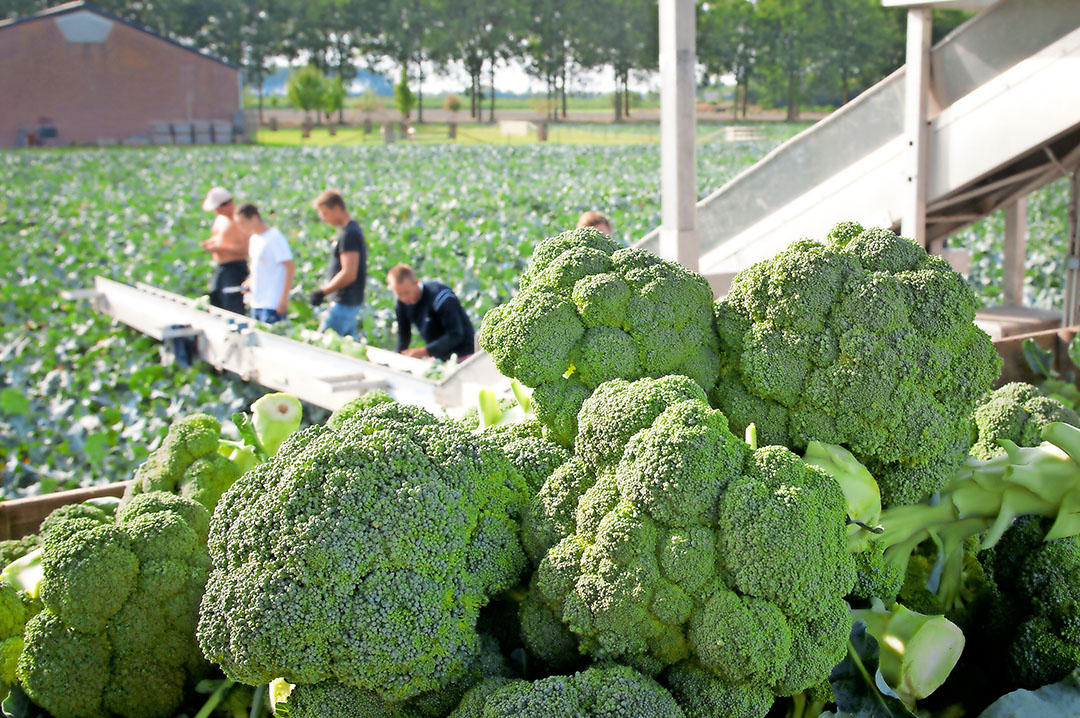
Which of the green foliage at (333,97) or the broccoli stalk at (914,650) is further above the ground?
the green foliage at (333,97)

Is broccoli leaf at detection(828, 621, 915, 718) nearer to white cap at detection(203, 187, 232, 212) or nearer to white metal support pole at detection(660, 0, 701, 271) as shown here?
white metal support pole at detection(660, 0, 701, 271)

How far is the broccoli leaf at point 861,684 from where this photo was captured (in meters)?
1.44

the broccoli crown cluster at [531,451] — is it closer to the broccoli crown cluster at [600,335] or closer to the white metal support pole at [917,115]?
the broccoli crown cluster at [600,335]

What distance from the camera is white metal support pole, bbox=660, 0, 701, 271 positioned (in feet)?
13.1

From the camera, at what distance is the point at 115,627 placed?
1.57m

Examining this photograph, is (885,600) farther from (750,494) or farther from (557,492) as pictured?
(557,492)

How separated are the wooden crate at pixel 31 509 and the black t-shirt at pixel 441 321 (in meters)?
4.22

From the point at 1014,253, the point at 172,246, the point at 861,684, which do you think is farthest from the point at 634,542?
the point at 172,246

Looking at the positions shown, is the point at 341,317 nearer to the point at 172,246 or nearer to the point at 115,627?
the point at 115,627

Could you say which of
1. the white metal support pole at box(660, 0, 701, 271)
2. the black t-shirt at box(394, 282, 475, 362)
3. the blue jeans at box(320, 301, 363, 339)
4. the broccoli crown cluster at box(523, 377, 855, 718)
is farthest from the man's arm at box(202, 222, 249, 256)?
the broccoli crown cluster at box(523, 377, 855, 718)

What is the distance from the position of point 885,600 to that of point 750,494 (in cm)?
44

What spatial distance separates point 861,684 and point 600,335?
28.9 inches

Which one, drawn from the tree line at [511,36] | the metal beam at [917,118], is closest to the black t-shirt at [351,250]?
the metal beam at [917,118]

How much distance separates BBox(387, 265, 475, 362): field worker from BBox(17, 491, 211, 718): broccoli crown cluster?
16.1ft
